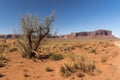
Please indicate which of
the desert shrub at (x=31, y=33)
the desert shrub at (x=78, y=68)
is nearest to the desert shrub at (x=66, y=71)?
the desert shrub at (x=78, y=68)

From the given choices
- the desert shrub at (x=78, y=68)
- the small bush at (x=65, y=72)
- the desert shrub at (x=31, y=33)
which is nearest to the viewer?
the small bush at (x=65, y=72)

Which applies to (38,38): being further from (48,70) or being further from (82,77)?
(82,77)

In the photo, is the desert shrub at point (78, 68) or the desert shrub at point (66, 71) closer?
the desert shrub at point (66, 71)

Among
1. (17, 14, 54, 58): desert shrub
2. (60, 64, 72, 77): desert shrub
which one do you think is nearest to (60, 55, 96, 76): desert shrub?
(60, 64, 72, 77): desert shrub

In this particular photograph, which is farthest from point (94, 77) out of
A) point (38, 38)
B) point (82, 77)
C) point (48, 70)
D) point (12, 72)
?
point (38, 38)

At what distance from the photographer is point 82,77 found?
A: 7742mm

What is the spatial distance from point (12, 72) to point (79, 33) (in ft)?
538

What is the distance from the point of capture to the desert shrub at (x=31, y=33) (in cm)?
1292

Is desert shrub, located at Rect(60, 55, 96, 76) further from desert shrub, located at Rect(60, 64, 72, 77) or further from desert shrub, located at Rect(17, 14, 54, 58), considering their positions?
desert shrub, located at Rect(17, 14, 54, 58)

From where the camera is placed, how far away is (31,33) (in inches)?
514

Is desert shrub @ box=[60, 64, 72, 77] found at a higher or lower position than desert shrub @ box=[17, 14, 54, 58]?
lower

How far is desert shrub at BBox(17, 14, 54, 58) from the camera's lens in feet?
42.4

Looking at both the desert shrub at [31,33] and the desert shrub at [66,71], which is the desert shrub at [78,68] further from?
the desert shrub at [31,33]

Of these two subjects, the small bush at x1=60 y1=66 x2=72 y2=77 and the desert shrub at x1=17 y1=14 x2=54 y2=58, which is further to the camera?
the desert shrub at x1=17 y1=14 x2=54 y2=58
